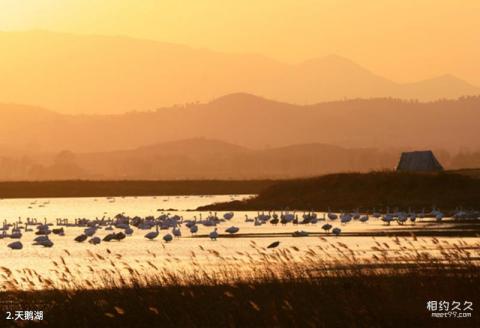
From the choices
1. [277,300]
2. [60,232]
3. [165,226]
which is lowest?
[60,232]

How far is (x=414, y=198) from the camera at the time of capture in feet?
304

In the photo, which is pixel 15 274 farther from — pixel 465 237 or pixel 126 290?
pixel 465 237

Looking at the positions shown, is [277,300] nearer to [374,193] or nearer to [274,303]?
[274,303]

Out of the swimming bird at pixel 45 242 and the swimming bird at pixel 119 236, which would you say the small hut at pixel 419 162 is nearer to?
the swimming bird at pixel 119 236

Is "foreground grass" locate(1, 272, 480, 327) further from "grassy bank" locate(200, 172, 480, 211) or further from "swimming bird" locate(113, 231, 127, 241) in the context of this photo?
"grassy bank" locate(200, 172, 480, 211)

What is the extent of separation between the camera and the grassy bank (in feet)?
297

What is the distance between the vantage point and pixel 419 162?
399 ft

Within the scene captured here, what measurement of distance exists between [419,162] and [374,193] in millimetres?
26517

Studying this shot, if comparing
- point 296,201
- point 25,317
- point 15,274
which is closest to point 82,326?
point 25,317

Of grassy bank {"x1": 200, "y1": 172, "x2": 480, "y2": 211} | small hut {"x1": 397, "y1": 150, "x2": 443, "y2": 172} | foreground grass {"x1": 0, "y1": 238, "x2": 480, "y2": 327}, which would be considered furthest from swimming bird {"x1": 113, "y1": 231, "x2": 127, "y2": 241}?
small hut {"x1": 397, "y1": 150, "x2": 443, "y2": 172}

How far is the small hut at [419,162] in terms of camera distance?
119812mm

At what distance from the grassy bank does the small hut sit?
16562 millimetres

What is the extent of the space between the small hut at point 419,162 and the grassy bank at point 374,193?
652 inches

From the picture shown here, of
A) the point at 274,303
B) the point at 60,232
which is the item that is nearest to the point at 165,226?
the point at 60,232
